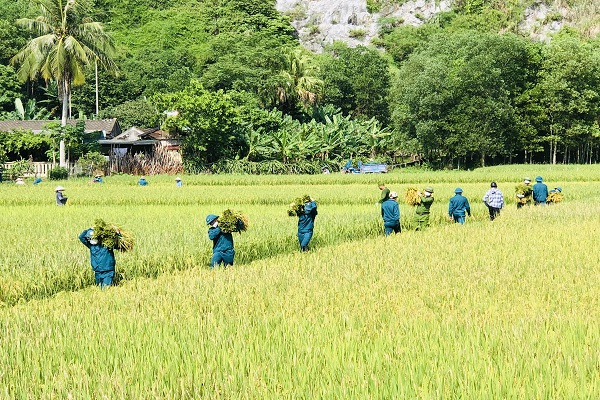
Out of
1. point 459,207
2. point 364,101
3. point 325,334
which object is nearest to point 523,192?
point 459,207

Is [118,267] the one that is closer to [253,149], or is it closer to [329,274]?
[329,274]

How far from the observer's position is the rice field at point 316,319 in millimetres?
4469

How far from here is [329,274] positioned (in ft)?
29.6

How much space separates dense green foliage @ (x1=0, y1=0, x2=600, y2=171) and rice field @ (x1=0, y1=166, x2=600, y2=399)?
30.7 metres

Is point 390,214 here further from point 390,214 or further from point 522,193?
point 522,193

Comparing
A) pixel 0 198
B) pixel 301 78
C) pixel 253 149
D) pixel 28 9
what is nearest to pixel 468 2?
pixel 301 78

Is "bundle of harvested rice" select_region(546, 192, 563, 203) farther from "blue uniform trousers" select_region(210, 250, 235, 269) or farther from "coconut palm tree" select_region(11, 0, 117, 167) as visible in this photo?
"coconut palm tree" select_region(11, 0, 117, 167)

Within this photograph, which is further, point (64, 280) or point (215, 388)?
point (64, 280)

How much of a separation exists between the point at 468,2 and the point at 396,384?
112570 millimetres

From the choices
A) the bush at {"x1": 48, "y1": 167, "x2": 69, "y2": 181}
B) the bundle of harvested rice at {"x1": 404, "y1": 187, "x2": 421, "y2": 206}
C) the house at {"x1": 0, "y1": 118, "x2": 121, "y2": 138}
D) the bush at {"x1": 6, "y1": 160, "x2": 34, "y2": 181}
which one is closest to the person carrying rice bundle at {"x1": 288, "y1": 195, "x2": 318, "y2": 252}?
the bundle of harvested rice at {"x1": 404, "y1": 187, "x2": 421, "y2": 206}

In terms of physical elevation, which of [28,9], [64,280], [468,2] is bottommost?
[64,280]

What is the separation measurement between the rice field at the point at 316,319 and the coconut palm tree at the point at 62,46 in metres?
25.5

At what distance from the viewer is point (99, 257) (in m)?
9.40

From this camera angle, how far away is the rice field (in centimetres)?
447
